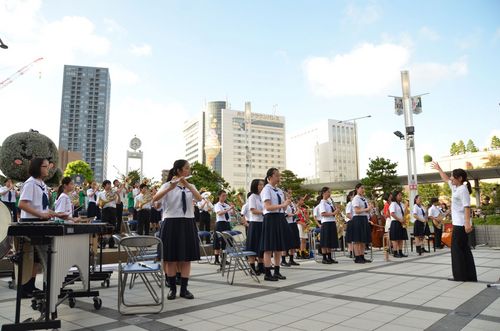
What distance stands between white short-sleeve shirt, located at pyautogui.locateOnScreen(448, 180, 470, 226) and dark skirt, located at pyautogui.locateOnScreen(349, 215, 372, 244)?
3081 millimetres

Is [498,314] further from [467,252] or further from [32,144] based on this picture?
[32,144]

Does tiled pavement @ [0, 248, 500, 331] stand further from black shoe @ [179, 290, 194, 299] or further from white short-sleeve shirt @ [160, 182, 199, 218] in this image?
white short-sleeve shirt @ [160, 182, 199, 218]

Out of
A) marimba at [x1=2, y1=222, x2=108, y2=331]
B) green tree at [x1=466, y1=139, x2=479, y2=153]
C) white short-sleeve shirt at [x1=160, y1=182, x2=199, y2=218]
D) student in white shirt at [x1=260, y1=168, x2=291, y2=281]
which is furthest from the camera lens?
green tree at [x1=466, y1=139, x2=479, y2=153]

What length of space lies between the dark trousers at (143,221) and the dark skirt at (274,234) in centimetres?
667

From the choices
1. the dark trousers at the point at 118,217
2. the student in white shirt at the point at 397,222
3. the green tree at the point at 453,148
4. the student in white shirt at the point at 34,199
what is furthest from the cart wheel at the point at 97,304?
the green tree at the point at 453,148

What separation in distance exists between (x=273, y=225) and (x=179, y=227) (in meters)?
2.13

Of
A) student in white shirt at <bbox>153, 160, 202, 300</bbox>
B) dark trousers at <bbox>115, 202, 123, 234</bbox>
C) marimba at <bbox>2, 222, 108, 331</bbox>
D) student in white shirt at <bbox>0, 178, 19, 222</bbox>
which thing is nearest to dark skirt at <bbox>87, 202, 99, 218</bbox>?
dark trousers at <bbox>115, 202, 123, 234</bbox>

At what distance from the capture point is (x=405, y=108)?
1753 cm

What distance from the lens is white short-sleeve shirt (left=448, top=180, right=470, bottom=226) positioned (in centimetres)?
607

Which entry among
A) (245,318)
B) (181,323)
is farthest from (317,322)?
(181,323)

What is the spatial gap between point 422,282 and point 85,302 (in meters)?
5.44

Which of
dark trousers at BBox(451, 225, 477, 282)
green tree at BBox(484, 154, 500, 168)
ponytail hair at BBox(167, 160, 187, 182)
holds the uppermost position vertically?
green tree at BBox(484, 154, 500, 168)

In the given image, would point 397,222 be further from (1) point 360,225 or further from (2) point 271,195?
(2) point 271,195

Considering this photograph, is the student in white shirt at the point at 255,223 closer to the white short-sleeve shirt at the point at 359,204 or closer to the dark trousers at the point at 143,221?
the white short-sleeve shirt at the point at 359,204
